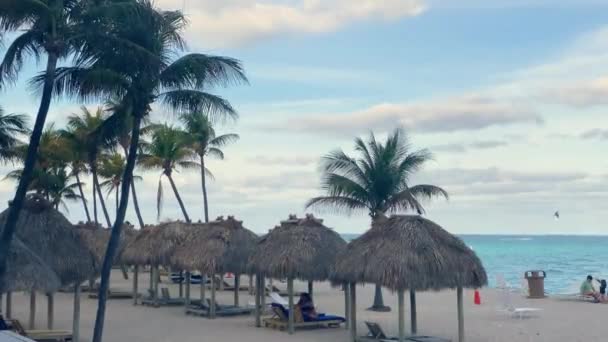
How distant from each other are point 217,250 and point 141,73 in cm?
857

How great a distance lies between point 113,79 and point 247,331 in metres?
7.31

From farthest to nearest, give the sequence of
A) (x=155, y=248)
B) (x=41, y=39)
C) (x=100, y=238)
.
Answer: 1. (x=100, y=238)
2. (x=155, y=248)
3. (x=41, y=39)

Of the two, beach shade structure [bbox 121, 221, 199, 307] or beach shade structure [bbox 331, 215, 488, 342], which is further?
beach shade structure [bbox 121, 221, 199, 307]

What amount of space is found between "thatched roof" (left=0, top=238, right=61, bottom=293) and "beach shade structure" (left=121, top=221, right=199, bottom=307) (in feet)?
33.0

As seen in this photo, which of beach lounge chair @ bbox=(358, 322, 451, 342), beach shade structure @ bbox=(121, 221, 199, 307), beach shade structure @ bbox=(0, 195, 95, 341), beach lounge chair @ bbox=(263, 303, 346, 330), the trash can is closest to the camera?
beach lounge chair @ bbox=(358, 322, 451, 342)

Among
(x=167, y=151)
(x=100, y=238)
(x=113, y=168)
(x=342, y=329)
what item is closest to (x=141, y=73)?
(x=342, y=329)

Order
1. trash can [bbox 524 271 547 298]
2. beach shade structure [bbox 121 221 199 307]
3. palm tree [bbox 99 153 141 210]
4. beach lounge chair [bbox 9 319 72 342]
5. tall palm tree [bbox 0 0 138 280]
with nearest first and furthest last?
tall palm tree [bbox 0 0 138 280], beach lounge chair [bbox 9 319 72 342], beach shade structure [bbox 121 221 199 307], trash can [bbox 524 271 547 298], palm tree [bbox 99 153 141 210]

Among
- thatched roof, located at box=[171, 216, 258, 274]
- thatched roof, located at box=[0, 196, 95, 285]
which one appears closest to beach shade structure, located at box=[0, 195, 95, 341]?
→ thatched roof, located at box=[0, 196, 95, 285]

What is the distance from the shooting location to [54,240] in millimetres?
17109

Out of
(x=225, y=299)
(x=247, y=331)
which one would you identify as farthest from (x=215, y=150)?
(x=247, y=331)

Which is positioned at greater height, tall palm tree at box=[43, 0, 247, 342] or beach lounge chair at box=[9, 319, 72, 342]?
tall palm tree at box=[43, 0, 247, 342]

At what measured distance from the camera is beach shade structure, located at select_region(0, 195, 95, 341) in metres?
16.6

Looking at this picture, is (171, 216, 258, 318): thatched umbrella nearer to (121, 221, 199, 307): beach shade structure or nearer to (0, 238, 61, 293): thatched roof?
(121, 221, 199, 307): beach shade structure

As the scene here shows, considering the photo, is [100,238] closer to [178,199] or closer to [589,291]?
[178,199]
